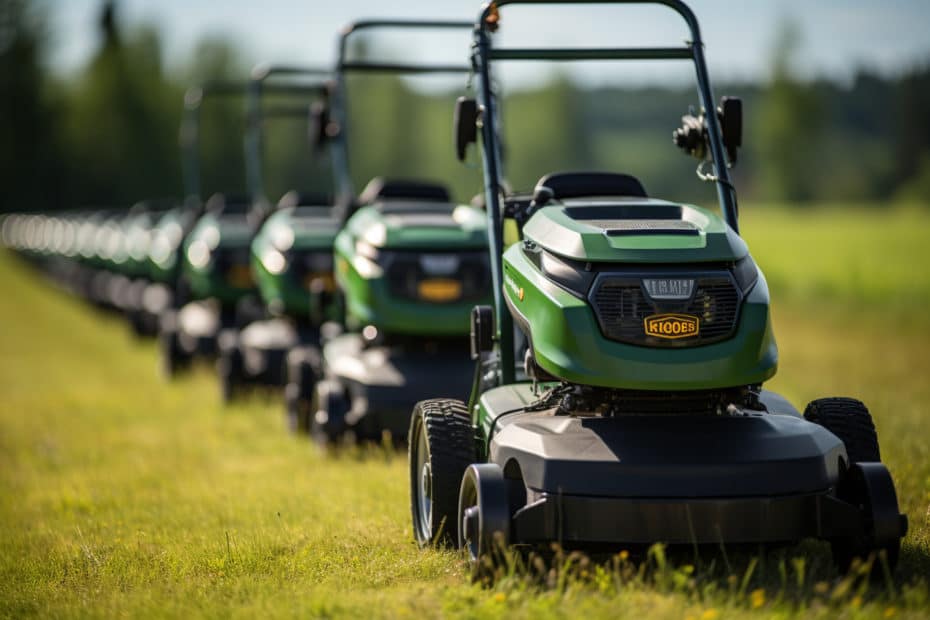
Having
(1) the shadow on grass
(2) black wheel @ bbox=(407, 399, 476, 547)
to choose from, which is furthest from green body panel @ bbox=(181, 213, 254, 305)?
(1) the shadow on grass

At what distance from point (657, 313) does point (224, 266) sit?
30.9ft

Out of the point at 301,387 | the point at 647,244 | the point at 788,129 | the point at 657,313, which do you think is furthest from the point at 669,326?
the point at 788,129

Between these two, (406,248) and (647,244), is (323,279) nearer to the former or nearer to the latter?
(406,248)

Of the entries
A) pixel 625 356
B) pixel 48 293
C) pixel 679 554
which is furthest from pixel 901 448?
pixel 48 293

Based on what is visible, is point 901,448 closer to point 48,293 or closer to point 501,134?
point 501,134

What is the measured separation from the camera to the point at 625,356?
4.75 meters

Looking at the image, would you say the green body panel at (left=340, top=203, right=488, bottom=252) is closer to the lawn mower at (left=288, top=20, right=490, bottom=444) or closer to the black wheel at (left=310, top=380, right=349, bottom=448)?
the lawn mower at (left=288, top=20, right=490, bottom=444)

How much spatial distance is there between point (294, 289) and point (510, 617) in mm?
6889

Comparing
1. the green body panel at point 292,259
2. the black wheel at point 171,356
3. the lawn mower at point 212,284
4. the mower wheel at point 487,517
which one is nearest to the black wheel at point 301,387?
the green body panel at point 292,259

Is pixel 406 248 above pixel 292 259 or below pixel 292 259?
above

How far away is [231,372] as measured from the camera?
1174 cm

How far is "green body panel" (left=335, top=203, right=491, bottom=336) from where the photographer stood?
845 cm

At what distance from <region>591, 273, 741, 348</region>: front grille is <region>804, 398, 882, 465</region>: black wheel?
78 centimetres

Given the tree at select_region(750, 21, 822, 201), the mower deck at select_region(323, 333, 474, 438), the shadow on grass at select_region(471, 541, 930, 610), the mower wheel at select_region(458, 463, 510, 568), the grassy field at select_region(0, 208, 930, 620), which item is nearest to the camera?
the shadow on grass at select_region(471, 541, 930, 610)
